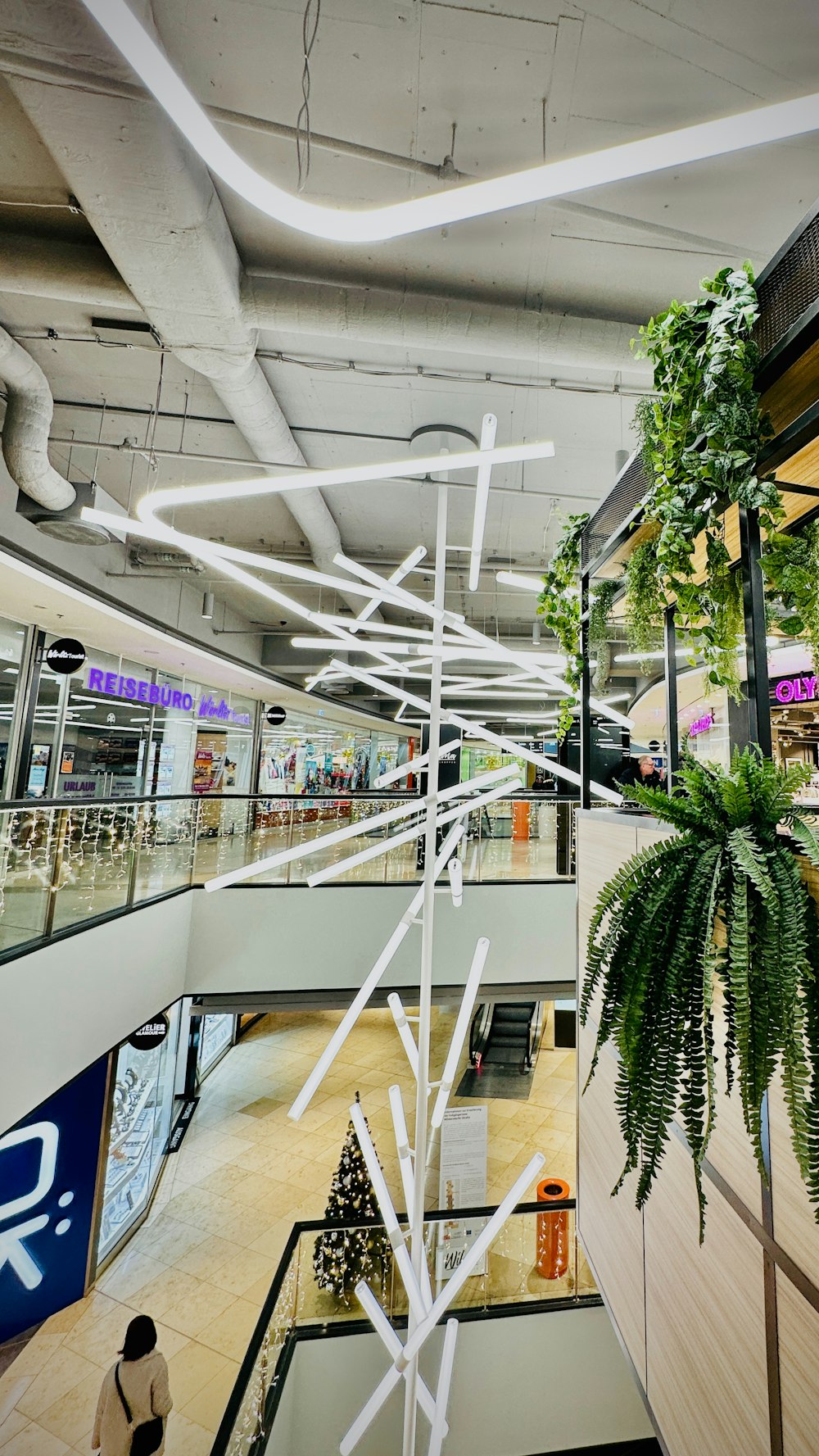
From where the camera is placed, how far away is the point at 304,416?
534cm

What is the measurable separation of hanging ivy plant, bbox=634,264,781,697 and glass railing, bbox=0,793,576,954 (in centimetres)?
143

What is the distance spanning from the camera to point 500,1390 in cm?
533

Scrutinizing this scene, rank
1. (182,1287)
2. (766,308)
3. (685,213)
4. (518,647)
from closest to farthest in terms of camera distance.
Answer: (766,308) → (685,213) → (182,1287) → (518,647)

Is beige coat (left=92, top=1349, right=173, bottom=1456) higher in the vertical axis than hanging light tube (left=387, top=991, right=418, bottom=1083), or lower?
lower

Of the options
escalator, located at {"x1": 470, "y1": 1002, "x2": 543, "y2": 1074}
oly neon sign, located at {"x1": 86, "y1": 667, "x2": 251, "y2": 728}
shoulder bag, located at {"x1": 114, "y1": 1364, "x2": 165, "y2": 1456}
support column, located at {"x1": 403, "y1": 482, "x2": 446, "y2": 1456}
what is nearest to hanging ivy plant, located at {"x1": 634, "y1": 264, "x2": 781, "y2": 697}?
support column, located at {"x1": 403, "y1": 482, "x2": 446, "y2": 1456}

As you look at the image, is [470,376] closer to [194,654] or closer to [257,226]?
[257,226]

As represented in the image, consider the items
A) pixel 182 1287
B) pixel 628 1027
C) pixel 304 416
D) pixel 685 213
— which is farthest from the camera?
pixel 182 1287

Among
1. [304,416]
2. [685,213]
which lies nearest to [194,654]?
[304,416]

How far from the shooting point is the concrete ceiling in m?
2.46

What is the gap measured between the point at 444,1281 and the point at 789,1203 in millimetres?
5809

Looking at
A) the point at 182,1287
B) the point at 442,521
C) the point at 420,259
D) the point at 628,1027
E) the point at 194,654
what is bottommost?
the point at 182,1287

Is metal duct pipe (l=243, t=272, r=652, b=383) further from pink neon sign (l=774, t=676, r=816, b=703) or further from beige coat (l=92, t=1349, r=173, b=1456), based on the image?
beige coat (l=92, t=1349, r=173, b=1456)

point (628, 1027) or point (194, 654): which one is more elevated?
point (194, 654)

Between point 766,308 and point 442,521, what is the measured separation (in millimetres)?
1408
